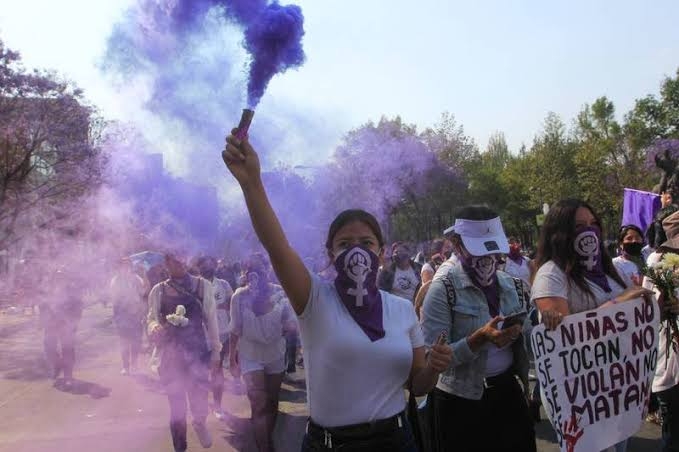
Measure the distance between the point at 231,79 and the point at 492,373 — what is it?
7.30ft

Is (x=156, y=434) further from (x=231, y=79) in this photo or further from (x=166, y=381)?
(x=231, y=79)

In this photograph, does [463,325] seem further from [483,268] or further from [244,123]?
[244,123]

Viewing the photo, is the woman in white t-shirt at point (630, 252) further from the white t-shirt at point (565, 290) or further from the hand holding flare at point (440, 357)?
the hand holding flare at point (440, 357)

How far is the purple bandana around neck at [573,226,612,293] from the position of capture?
3.31 meters

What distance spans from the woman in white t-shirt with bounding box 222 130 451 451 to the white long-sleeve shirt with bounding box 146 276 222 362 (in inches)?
125

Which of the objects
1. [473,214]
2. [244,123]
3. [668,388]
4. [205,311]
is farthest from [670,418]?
[205,311]

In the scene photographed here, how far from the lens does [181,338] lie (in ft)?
17.8

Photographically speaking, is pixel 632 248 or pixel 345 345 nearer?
pixel 345 345

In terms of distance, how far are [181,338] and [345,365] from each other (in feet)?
10.8

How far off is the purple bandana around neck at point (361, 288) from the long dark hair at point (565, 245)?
1172mm

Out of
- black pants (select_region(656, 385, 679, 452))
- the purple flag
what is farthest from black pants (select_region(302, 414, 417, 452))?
the purple flag

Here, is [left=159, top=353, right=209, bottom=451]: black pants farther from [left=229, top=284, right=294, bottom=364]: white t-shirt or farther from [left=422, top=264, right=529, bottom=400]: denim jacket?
[left=422, top=264, right=529, bottom=400]: denim jacket

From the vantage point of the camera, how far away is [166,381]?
5402mm

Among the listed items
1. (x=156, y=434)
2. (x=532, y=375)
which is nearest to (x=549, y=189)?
(x=532, y=375)
